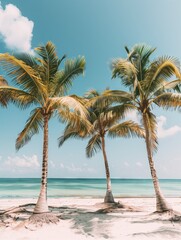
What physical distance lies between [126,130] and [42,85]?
6.73m

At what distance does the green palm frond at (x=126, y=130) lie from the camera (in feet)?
42.2

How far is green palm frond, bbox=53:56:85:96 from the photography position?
9297mm

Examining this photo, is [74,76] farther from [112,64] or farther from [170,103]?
[170,103]

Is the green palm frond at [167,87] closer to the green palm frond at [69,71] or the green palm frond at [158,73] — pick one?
the green palm frond at [158,73]

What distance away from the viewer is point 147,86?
966 cm

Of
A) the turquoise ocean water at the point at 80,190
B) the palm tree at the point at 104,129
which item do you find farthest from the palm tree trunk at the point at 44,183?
the turquoise ocean water at the point at 80,190

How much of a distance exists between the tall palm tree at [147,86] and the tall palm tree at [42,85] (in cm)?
202

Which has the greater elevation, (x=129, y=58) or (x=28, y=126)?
(x=129, y=58)

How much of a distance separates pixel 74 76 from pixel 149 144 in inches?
177

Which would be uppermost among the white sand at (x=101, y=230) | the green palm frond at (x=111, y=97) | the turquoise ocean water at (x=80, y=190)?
the green palm frond at (x=111, y=97)

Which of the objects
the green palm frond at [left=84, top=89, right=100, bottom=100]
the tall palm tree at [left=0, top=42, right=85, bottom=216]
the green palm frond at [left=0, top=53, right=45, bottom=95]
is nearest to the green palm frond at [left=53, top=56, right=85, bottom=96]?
the tall palm tree at [left=0, top=42, right=85, bottom=216]

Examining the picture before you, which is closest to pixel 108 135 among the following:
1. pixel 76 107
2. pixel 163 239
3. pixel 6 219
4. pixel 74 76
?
pixel 74 76

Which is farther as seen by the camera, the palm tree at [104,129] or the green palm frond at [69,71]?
the palm tree at [104,129]

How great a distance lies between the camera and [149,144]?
9.62m
